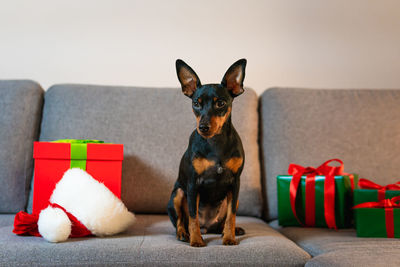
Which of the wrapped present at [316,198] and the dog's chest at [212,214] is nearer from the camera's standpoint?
the dog's chest at [212,214]

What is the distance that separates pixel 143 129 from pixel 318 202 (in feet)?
3.06

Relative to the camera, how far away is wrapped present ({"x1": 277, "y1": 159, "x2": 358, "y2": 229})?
1.73 meters

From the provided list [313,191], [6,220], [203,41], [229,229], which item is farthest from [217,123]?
[203,41]

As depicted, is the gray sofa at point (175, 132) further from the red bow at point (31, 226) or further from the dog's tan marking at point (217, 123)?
the dog's tan marking at point (217, 123)

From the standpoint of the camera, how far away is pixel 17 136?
6.32ft

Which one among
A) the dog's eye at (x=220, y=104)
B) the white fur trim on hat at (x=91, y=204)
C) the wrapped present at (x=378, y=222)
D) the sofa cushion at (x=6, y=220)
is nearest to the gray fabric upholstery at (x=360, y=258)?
the wrapped present at (x=378, y=222)

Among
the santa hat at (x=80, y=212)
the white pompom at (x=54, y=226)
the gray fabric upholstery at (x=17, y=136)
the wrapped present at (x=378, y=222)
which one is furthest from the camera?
the gray fabric upholstery at (x=17, y=136)

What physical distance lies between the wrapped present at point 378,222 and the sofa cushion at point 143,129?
0.55 m

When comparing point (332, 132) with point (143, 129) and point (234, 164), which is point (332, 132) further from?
point (143, 129)

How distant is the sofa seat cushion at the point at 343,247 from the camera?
3.65 ft

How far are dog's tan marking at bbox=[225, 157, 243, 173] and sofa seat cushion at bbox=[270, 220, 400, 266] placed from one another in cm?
38

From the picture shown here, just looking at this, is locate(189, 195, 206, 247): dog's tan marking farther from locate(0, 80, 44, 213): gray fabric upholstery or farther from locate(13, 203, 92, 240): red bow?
locate(0, 80, 44, 213): gray fabric upholstery

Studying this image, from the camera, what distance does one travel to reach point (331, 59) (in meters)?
2.45

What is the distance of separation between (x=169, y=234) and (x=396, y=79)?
1.82 m
